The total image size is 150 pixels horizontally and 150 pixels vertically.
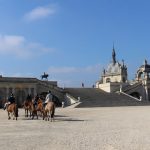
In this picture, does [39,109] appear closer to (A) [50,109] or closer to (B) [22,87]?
(A) [50,109]

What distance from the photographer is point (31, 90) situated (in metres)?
57.0

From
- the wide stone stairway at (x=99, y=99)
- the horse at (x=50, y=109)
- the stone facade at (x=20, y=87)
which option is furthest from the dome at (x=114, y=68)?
the horse at (x=50, y=109)

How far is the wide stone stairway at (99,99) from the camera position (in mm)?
53344

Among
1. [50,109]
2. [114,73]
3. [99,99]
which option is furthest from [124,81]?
[50,109]

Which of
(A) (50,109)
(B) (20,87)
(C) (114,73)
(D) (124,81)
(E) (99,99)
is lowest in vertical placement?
(A) (50,109)

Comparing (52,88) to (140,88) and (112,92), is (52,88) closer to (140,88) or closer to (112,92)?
(112,92)

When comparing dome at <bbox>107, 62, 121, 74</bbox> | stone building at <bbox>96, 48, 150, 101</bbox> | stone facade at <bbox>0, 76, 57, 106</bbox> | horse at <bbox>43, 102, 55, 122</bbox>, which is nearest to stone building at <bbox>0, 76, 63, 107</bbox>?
stone facade at <bbox>0, 76, 57, 106</bbox>

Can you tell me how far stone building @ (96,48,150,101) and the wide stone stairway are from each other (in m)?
4.98

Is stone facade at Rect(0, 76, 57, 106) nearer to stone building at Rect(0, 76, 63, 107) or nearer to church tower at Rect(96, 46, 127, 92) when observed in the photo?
stone building at Rect(0, 76, 63, 107)

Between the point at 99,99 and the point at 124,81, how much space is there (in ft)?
99.4

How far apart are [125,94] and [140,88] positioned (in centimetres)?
755

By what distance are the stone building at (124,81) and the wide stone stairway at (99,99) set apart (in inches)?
196

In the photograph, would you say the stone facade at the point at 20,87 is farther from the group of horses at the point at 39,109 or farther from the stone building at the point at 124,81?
the group of horses at the point at 39,109

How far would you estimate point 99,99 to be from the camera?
56.5 metres
